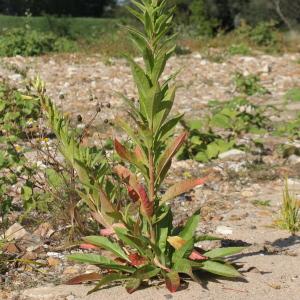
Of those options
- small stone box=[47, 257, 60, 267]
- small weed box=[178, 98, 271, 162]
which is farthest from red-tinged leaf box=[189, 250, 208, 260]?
small weed box=[178, 98, 271, 162]

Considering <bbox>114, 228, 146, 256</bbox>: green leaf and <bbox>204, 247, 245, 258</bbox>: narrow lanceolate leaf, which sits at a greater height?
<bbox>114, 228, 146, 256</bbox>: green leaf

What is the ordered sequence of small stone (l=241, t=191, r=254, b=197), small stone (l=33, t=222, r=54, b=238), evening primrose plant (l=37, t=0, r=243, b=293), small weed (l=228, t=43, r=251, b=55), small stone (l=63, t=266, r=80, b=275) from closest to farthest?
evening primrose plant (l=37, t=0, r=243, b=293) → small stone (l=63, t=266, r=80, b=275) → small stone (l=33, t=222, r=54, b=238) → small stone (l=241, t=191, r=254, b=197) → small weed (l=228, t=43, r=251, b=55)

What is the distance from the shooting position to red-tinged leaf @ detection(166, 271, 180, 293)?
2.98m

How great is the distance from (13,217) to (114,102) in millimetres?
4482

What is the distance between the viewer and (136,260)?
3150 millimetres

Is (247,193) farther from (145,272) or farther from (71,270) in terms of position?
(145,272)

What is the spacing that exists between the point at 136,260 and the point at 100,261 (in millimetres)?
175

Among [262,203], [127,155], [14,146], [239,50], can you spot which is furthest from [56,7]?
[127,155]

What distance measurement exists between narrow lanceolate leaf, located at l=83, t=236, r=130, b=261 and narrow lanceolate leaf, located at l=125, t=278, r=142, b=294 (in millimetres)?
186

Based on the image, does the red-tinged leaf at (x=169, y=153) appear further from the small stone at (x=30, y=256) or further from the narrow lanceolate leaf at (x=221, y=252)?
the small stone at (x=30, y=256)

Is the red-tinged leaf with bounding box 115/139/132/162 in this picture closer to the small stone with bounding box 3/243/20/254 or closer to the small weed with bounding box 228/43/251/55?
the small stone with bounding box 3/243/20/254

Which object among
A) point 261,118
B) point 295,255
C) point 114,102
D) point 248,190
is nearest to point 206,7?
point 114,102

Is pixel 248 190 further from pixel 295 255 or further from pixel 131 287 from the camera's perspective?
pixel 131 287

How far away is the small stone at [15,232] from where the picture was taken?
3.85 metres
